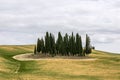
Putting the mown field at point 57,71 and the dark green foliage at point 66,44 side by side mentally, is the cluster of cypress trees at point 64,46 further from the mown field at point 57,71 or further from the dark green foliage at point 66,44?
the mown field at point 57,71

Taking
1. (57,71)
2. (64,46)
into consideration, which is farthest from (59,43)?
(57,71)

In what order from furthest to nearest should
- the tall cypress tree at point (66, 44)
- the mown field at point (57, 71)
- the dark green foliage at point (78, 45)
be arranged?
the tall cypress tree at point (66, 44) < the dark green foliage at point (78, 45) < the mown field at point (57, 71)

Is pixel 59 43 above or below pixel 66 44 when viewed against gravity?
above

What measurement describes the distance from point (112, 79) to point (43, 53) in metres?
93.2

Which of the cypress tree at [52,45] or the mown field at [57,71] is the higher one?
the cypress tree at [52,45]

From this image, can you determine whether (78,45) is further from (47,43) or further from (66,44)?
(47,43)

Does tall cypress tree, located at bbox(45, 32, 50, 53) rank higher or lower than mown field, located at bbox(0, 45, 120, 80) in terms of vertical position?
higher

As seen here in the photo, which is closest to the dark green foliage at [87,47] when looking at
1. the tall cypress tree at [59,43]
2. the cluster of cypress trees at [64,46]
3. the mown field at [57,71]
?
the cluster of cypress trees at [64,46]

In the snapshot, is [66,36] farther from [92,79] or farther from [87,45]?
[92,79]

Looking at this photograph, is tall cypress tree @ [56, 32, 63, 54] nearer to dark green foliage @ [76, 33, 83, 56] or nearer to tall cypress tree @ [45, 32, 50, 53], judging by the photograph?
tall cypress tree @ [45, 32, 50, 53]

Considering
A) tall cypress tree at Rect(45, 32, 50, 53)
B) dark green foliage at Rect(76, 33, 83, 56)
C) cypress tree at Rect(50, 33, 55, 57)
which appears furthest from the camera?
tall cypress tree at Rect(45, 32, 50, 53)

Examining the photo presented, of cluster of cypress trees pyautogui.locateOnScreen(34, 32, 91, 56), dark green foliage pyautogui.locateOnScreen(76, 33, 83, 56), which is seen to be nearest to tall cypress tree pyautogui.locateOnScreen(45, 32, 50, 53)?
cluster of cypress trees pyautogui.locateOnScreen(34, 32, 91, 56)

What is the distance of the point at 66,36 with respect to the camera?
14700 cm

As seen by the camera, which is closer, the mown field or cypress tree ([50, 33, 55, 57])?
the mown field
